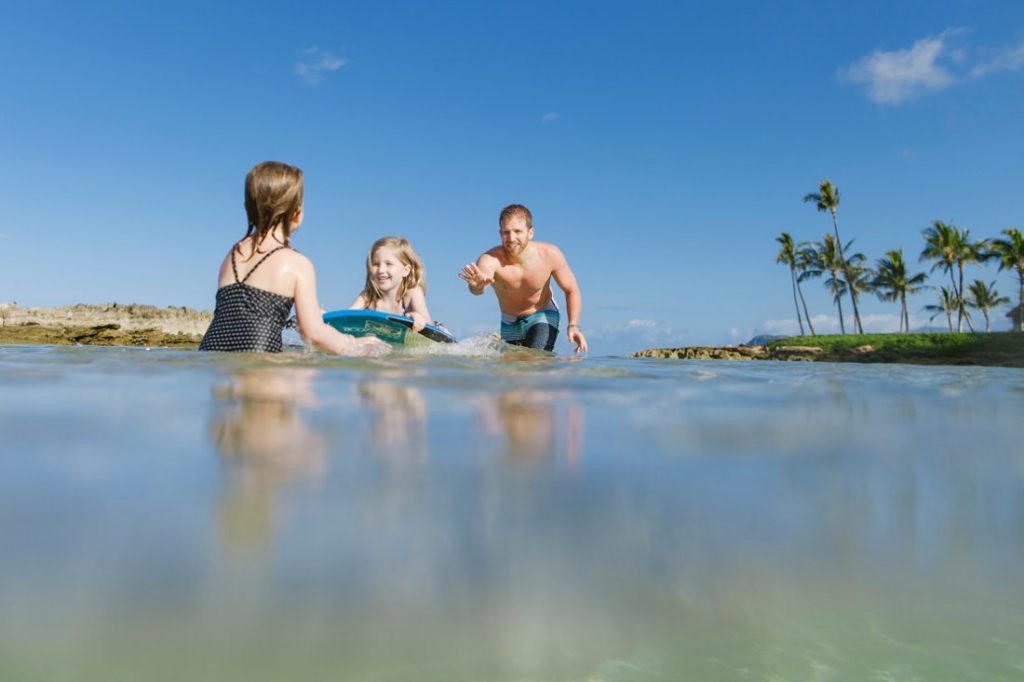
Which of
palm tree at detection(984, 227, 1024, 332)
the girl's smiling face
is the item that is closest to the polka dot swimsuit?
the girl's smiling face

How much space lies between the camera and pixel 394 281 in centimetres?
710

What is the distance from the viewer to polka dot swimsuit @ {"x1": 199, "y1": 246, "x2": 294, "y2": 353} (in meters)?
4.84

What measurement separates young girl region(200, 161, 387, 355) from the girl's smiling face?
2.01 meters

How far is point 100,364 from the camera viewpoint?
386 cm

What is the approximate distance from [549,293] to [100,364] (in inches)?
202

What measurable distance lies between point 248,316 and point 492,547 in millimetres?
4127

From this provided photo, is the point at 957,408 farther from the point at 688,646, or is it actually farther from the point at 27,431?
the point at 27,431

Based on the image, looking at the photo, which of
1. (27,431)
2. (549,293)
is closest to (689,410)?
(27,431)

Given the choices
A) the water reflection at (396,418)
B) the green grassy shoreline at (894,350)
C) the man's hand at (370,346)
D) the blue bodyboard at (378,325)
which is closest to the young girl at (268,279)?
the man's hand at (370,346)

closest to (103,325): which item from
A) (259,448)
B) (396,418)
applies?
(396,418)

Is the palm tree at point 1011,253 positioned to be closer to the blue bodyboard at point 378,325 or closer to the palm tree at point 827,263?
the palm tree at point 827,263

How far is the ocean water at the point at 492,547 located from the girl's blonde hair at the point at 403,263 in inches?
186

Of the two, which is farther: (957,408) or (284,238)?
(284,238)

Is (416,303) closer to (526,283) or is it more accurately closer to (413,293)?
(413,293)
